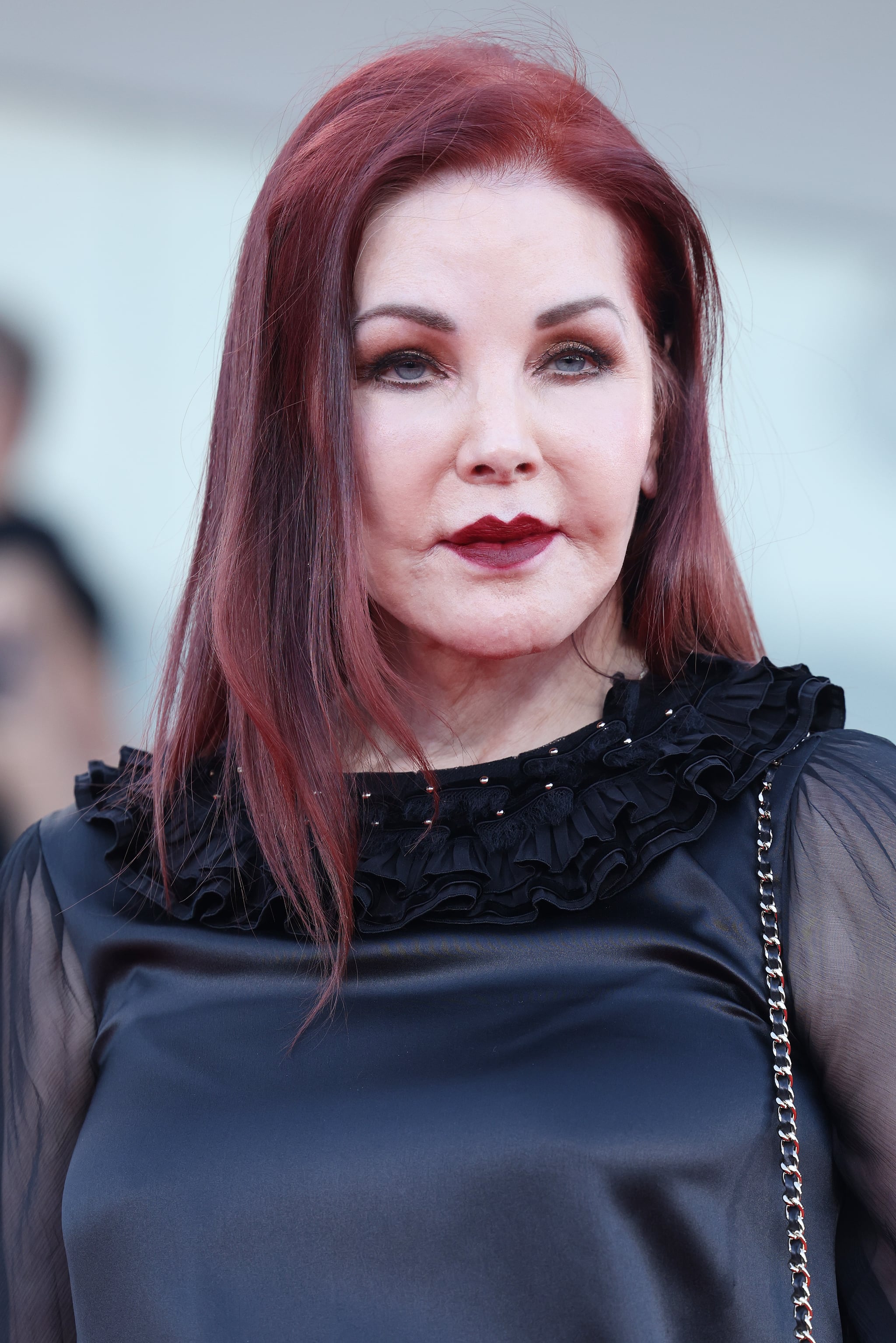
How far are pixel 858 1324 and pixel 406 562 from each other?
0.69 m

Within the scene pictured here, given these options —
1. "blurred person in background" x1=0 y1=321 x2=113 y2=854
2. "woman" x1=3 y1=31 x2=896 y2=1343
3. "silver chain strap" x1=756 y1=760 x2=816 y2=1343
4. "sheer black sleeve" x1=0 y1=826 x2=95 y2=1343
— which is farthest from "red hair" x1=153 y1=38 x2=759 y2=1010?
"blurred person in background" x1=0 y1=321 x2=113 y2=854

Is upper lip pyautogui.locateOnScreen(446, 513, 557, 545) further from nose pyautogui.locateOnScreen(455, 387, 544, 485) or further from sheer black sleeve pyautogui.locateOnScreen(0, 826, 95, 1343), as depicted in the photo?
sheer black sleeve pyautogui.locateOnScreen(0, 826, 95, 1343)

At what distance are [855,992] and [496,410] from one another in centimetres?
52

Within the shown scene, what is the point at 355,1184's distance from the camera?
889mm

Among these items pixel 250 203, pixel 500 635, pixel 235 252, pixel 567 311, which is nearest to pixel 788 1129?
pixel 500 635

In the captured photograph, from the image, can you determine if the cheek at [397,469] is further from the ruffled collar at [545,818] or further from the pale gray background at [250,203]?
the pale gray background at [250,203]

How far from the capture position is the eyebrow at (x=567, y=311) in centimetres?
98

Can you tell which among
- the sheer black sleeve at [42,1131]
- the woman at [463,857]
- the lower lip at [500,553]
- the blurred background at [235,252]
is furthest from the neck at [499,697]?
the blurred background at [235,252]

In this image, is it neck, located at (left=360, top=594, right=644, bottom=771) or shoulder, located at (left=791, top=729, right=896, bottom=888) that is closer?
shoulder, located at (left=791, top=729, right=896, bottom=888)

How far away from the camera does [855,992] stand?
2.90ft

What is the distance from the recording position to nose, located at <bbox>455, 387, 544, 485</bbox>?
3.15ft

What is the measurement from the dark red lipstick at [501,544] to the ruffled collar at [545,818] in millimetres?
171

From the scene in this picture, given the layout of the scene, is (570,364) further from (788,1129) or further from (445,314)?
(788,1129)

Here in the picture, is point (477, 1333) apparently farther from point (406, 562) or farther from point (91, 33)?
point (91, 33)
